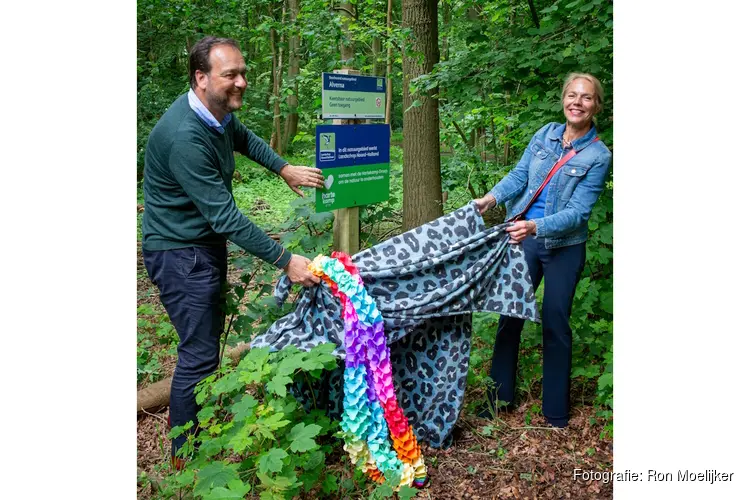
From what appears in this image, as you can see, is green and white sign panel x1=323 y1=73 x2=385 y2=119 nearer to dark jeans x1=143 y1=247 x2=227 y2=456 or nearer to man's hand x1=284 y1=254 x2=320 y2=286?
man's hand x1=284 y1=254 x2=320 y2=286

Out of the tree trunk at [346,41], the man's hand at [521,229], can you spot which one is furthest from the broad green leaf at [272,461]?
the tree trunk at [346,41]

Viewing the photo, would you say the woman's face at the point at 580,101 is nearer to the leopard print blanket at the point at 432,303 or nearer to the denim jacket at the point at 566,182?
the denim jacket at the point at 566,182

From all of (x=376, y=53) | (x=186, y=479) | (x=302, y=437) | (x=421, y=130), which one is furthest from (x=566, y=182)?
(x=376, y=53)

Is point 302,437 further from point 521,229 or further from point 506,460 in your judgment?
point 521,229

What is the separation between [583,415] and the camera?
13.1 feet

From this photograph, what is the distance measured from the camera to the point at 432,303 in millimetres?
3258

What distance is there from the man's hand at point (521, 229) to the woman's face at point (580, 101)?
24.1 inches

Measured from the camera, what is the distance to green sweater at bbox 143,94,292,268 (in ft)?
9.75

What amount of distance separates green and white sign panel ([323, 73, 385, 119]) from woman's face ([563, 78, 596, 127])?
1.10 meters

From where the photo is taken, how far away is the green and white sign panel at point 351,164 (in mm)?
3514

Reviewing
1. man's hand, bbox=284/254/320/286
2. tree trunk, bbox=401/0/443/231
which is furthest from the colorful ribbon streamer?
tree trunk, bbox=401/0/443/231

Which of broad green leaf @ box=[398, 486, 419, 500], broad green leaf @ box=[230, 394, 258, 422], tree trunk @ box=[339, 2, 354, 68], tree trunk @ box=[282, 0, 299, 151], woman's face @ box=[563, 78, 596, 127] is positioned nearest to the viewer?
broad green leaf @ box=[230, 394, 258, 422]

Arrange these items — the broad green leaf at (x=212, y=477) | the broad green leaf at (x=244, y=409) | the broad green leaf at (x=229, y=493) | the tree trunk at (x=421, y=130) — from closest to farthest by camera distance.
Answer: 1. the broad green leaf at (x=229, y=493)
2. the broad green leaf at (x=212, y=477)
3. the broad green leaf at (x=244, y=409)
4. the tree trunk at (x=421, y=130)

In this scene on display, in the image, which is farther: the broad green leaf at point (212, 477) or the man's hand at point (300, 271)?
the man's hand at point (300, 271)
